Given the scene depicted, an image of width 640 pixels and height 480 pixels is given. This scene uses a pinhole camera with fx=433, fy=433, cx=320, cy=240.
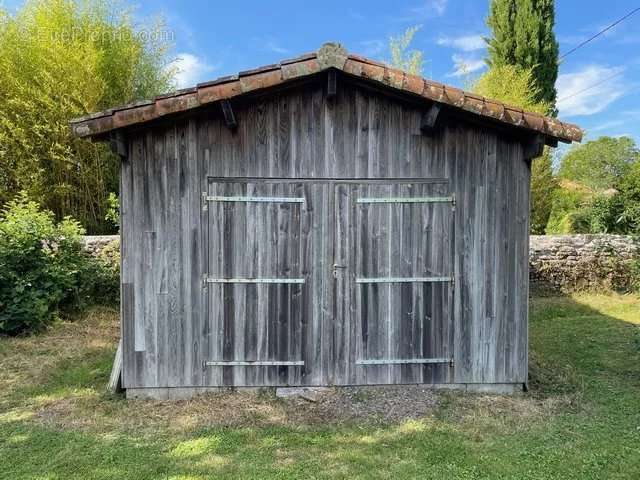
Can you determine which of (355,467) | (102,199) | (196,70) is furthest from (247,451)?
(196,70)

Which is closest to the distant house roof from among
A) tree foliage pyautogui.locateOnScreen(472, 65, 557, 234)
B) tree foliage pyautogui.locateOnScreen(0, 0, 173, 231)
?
tree foliage pyautogui.locateOnScreen(0, 0, 173, 231)

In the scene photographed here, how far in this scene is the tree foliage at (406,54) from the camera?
40.5 ft

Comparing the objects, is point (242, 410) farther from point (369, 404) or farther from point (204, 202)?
point (204, 202)

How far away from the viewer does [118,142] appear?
147 inches

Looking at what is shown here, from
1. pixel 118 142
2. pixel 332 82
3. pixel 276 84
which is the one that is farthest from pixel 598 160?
pixel 118 142

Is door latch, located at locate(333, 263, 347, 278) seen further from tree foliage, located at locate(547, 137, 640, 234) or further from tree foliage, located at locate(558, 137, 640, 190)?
tree foliage, located at locate(558, 137, 640, 190)

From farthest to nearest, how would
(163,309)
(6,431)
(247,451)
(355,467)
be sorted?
1. (163,309)
2. (6,431)
3. (247,451)
4. (355,467)

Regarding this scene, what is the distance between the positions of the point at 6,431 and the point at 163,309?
142 cm

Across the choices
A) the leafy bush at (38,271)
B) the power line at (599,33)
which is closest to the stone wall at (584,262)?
the power line at (599,33)

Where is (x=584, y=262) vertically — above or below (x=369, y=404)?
above

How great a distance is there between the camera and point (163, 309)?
3.93 meters

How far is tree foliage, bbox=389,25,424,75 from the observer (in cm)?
1236

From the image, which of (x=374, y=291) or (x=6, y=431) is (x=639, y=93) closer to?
(x=374, y=291)

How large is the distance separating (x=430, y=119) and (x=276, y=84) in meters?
1.37
